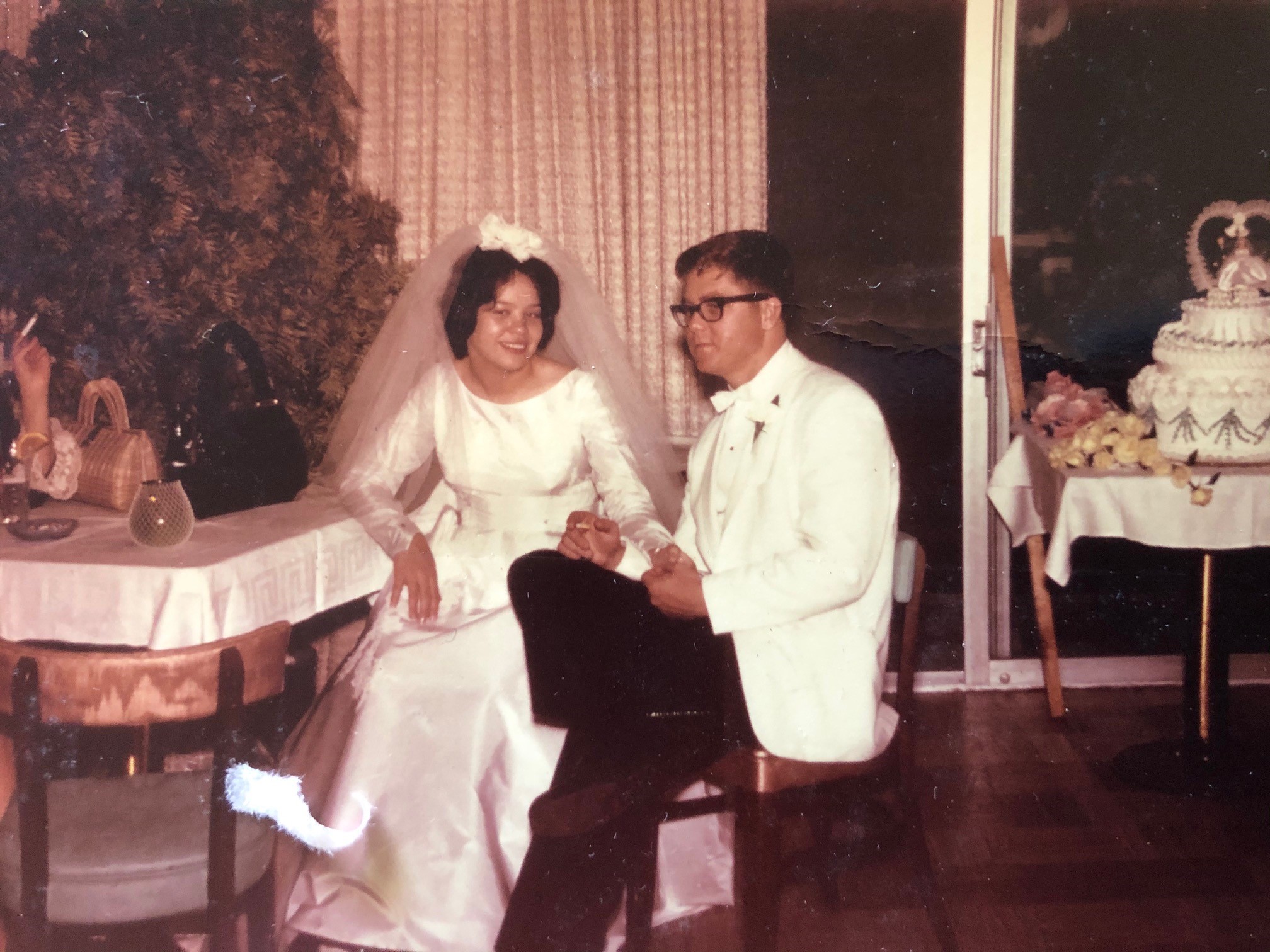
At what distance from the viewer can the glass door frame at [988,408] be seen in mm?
2865

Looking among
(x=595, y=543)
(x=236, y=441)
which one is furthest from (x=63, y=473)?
(x=595, y=543)

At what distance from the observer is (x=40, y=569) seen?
1877mm

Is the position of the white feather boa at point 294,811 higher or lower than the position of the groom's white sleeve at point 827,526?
lower

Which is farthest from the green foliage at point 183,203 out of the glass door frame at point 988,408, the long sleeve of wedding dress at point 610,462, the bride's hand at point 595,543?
the glass door frame at point 988,408

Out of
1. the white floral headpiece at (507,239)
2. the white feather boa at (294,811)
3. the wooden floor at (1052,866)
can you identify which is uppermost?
the white floral headpiece at (507,239)

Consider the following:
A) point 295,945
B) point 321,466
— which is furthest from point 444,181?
point 295,945

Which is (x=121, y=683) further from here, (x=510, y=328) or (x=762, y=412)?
(x=762, y=412)

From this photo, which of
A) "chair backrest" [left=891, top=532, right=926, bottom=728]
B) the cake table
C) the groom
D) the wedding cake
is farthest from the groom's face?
the wedding cake

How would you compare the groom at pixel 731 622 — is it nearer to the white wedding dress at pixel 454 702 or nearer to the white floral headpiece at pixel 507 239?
the white wedding dress at pixel 454 702

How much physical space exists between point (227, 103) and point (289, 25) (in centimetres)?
19

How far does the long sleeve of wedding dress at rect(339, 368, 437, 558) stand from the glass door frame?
5.56 feet

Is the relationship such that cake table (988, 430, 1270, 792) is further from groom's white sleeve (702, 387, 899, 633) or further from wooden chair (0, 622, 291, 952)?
wooden chair (0, 622, 291, 952)

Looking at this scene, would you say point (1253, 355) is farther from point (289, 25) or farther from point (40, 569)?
point (40, 569)

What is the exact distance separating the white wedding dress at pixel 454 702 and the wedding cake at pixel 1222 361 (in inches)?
56.8
